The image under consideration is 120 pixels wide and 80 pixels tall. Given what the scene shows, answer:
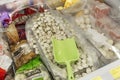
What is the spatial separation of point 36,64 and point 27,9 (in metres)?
0.46

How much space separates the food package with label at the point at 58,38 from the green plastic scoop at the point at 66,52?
0.07ft

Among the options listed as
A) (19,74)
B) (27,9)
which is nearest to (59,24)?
(27,9)

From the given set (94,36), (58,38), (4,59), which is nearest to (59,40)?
(58,38)

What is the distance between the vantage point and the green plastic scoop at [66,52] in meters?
1.15

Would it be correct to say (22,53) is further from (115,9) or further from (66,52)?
(115,9)

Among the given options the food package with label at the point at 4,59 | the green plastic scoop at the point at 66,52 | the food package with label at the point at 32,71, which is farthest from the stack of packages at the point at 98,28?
the food package with label at the point at 4,59

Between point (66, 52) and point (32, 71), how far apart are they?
0.19m

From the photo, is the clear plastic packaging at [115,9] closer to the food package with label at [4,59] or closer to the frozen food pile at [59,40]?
the frozen food pile at [59,40]

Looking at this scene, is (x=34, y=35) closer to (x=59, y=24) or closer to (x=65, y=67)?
(x=59, y=24)

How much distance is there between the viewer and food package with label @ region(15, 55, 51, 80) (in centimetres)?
116

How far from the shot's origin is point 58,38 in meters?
1.31

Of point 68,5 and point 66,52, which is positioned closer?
point 66,52

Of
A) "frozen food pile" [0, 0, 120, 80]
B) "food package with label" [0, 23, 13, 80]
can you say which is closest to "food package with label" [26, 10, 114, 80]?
"frozen food pile" [0, 0, 120, 80]

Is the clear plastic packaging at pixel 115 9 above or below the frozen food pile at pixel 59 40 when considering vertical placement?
above
